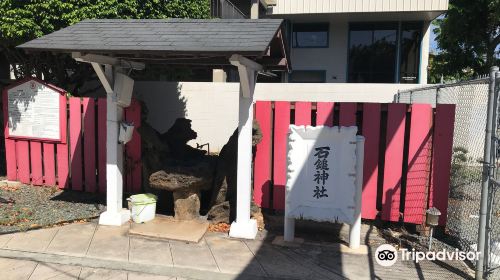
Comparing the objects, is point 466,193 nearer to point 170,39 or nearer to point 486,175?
point 486,175

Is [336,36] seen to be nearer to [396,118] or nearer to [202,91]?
[202,91]

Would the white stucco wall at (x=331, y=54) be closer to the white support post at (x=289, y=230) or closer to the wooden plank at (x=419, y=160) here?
the wooden plank at (x=419, y=160)

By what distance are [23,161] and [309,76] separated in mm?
12485

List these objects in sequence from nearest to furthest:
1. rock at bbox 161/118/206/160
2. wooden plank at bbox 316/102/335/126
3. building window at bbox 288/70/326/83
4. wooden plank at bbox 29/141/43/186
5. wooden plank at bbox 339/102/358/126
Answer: wooden plank at bbox 339/102/358/126 → wooden plank at bbox 316/102/335/126 → rock at bbox 161/118/206/160 → wooden plank at bbox 29/141/43/186 → building window at bbox 288/70/326/83

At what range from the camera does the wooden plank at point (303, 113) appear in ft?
20.3

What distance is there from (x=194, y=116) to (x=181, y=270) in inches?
288

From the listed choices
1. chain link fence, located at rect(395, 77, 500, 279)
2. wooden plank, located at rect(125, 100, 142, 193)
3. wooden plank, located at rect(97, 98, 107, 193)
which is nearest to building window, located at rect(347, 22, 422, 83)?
chain link fence, located at rect(395, 77, 500, 279)

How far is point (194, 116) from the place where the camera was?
11.4m

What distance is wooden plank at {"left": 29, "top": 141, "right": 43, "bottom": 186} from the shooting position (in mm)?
7766

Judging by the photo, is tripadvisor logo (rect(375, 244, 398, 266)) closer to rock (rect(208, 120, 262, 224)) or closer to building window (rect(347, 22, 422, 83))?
rock (rect(208, 120, 262, 224))

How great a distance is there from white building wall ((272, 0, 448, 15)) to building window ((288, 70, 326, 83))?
9.25 feet

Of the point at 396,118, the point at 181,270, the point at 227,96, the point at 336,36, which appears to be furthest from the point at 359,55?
the point at 181,270

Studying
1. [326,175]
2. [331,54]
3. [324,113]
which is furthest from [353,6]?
[326,175]

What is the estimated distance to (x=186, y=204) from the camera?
5.98 meters
